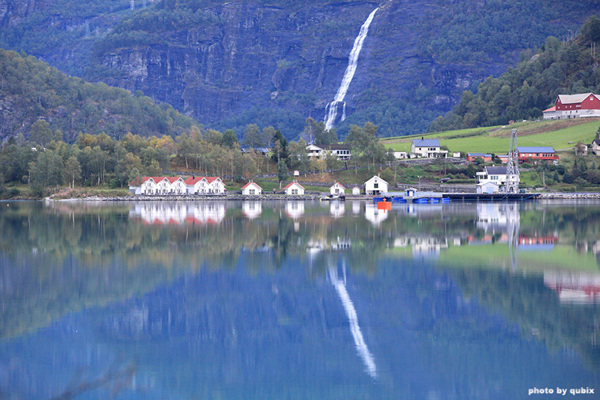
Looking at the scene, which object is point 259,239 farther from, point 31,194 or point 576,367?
point 31,194

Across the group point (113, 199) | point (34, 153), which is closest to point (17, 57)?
point (34, 153)

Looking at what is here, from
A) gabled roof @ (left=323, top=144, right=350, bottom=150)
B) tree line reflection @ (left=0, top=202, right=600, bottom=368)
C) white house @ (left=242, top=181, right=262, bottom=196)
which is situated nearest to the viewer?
tree line reflection @ (left=0, top=202, right=600, bottom=368)

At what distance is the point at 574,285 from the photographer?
2062cm

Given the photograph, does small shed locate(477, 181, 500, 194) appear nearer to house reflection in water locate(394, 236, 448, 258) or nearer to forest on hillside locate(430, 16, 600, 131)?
forest on hillside locate(430, 16, 600, 131)

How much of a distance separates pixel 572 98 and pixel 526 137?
16.8 m

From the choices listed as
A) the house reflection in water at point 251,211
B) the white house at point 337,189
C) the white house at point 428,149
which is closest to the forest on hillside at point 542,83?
the white house at point 428,149

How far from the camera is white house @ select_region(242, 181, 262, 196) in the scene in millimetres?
86875

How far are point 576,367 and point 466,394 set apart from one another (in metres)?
2.86

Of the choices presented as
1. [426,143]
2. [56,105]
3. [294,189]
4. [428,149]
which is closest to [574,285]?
[294,189]

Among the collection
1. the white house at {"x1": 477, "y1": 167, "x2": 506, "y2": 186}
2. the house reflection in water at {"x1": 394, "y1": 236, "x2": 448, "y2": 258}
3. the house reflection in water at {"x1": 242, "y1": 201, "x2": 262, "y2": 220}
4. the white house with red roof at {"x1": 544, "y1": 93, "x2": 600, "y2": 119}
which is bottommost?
the house reflection in water at {"x1": 394, "y1": 236, "x2": 448, "y2": 258}

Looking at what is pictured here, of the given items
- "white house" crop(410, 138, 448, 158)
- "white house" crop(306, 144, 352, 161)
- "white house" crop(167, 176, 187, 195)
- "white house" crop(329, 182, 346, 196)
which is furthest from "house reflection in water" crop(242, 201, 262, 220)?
"white house" crop(410, 138, 448, 158)

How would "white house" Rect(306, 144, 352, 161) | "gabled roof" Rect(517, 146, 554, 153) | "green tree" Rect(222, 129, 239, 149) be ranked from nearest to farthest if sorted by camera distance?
1. "gabled roof" Rect(517, 146, 554, 153)
2. "green tree" Rect(222, 129, 239, 149)
3. "white house" Rect(306, 144, 352, 161)

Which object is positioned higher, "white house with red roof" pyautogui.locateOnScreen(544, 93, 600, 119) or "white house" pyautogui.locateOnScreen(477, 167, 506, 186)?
"white house with red roof" pyautogui.locateOnScreen(544, 93, 600, 119)

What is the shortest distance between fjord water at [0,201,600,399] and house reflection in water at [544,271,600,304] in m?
0.09
